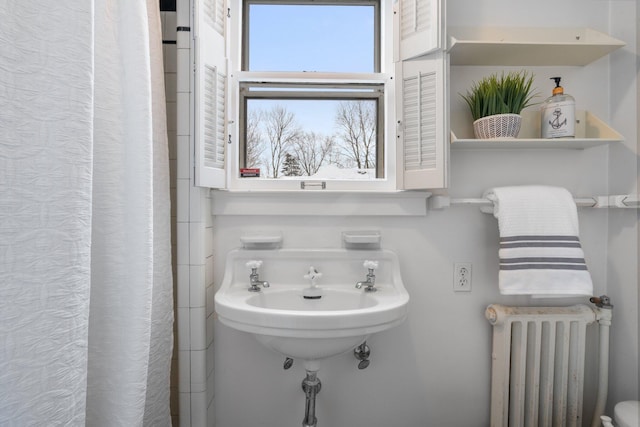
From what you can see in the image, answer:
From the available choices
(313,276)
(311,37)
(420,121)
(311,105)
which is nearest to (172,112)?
(311,105)

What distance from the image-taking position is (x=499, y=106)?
1.19 meters

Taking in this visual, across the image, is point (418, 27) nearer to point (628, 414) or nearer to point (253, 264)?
point (253, 264)

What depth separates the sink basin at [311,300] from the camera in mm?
899

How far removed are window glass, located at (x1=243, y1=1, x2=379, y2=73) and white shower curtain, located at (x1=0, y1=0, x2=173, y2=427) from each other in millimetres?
698

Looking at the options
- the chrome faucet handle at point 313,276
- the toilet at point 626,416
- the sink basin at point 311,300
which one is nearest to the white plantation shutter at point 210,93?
the sink basin at point 311,300

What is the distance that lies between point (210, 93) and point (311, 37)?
1.96ft

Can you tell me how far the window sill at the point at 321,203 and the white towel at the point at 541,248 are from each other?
0.30m

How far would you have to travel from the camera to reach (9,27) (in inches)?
20.2

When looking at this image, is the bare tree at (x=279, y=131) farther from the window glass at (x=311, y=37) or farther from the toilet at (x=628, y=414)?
the toilet at (x=628, y=414)

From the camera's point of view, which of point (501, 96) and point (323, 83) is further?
point (323, 83)

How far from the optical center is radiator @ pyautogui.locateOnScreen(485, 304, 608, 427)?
1198mm

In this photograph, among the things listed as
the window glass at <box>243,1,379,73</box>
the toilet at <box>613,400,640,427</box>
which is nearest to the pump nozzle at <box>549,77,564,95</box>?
the window glass at <box>243,1,379,73</box>

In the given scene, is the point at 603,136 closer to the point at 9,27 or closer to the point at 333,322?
the point at 333,322

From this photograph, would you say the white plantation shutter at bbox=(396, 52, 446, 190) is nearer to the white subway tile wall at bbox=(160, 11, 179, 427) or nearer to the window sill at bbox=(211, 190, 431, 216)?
the window sill at bbox=(211, 190, 431, 216)
